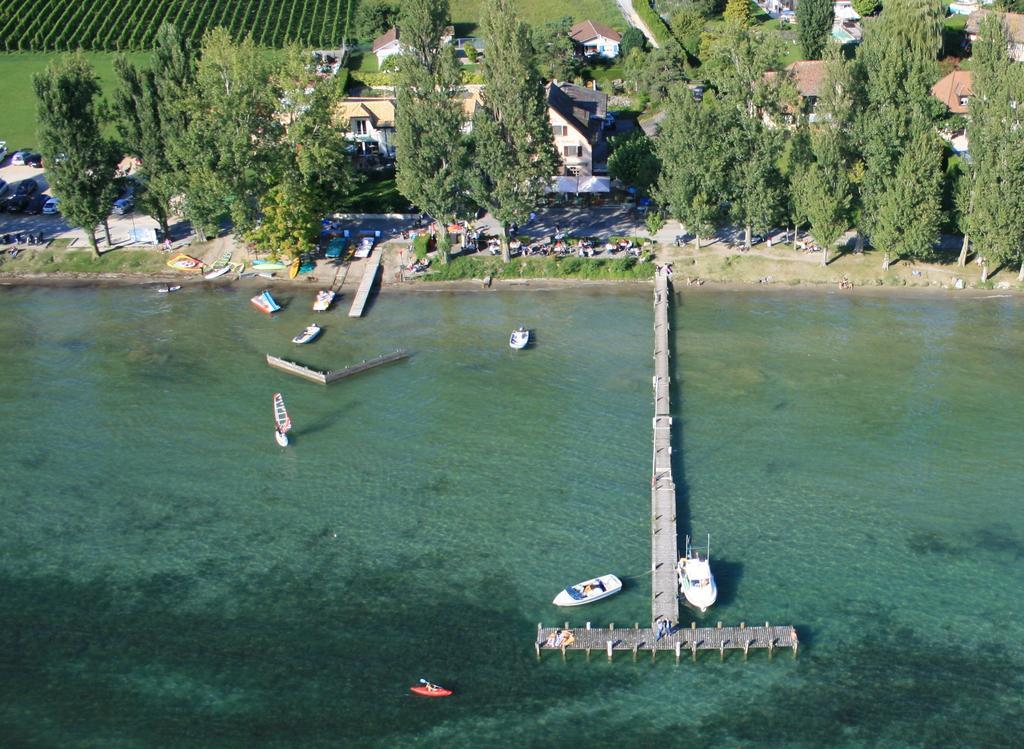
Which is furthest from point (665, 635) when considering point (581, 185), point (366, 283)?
point (581, 185)

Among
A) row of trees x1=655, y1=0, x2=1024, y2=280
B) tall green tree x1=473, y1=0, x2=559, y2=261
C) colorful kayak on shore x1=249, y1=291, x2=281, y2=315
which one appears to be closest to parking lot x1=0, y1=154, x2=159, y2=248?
colorful kayak on shore x1=249, y1=291, x2=281, y2=315

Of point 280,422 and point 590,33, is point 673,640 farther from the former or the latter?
point 590,33

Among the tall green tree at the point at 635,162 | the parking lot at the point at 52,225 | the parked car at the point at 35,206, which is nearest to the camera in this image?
the tall green tree at the point at 635,162

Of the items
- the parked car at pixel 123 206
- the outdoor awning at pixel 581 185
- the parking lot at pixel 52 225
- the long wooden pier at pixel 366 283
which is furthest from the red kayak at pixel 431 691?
the parked car at pixel 123 206

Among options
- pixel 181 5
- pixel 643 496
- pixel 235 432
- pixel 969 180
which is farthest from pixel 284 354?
pixel 181 5

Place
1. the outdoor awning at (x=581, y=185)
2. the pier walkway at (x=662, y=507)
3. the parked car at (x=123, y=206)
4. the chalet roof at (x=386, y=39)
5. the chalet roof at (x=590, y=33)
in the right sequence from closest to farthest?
the pier walkway at (x=662, y=507) < the outdoor awning at (x=581, y=185) < the parked car at (x=123, y=206) < the chalet roof at (x=590, y=33) < the chalet roof at (x=386, y=39)

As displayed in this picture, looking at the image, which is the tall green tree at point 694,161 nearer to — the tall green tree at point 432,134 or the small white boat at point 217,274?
the tall green tree at point 432,134

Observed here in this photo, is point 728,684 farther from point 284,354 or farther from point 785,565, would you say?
point 284,354
